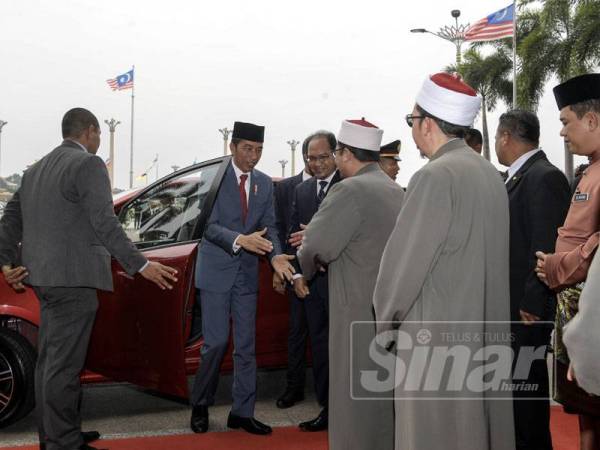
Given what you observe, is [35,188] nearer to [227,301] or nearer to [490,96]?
[227,301]

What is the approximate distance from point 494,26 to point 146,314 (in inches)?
927

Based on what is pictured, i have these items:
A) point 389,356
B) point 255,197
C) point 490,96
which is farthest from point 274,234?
point 490,96

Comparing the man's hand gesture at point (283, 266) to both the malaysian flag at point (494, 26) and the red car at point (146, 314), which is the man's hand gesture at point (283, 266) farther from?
the malaysian flag at point (494, 26)

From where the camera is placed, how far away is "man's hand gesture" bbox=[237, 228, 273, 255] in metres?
4.14

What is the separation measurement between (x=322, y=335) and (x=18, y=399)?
1924 millimetres

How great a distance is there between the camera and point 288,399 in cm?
506

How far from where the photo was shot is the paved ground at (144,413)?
14.5 ft

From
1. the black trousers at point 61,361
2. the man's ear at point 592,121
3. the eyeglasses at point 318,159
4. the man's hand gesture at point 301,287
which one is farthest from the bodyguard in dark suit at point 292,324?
the man's ear at point 592,121

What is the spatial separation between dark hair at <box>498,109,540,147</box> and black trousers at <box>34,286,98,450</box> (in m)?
2.42

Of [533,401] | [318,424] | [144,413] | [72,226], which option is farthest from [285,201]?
[533,401]

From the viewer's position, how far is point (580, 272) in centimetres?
281

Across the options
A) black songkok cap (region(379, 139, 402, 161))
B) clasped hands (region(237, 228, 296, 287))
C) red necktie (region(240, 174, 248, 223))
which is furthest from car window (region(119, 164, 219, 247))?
black songkok cap (region(379, 139, 402, 161))

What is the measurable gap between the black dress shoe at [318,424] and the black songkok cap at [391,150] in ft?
7.18

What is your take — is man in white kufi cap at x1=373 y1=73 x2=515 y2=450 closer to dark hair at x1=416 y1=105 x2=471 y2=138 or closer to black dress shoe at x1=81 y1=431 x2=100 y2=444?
dark hair at x1=416 y1=105 x2=471 y2=138
